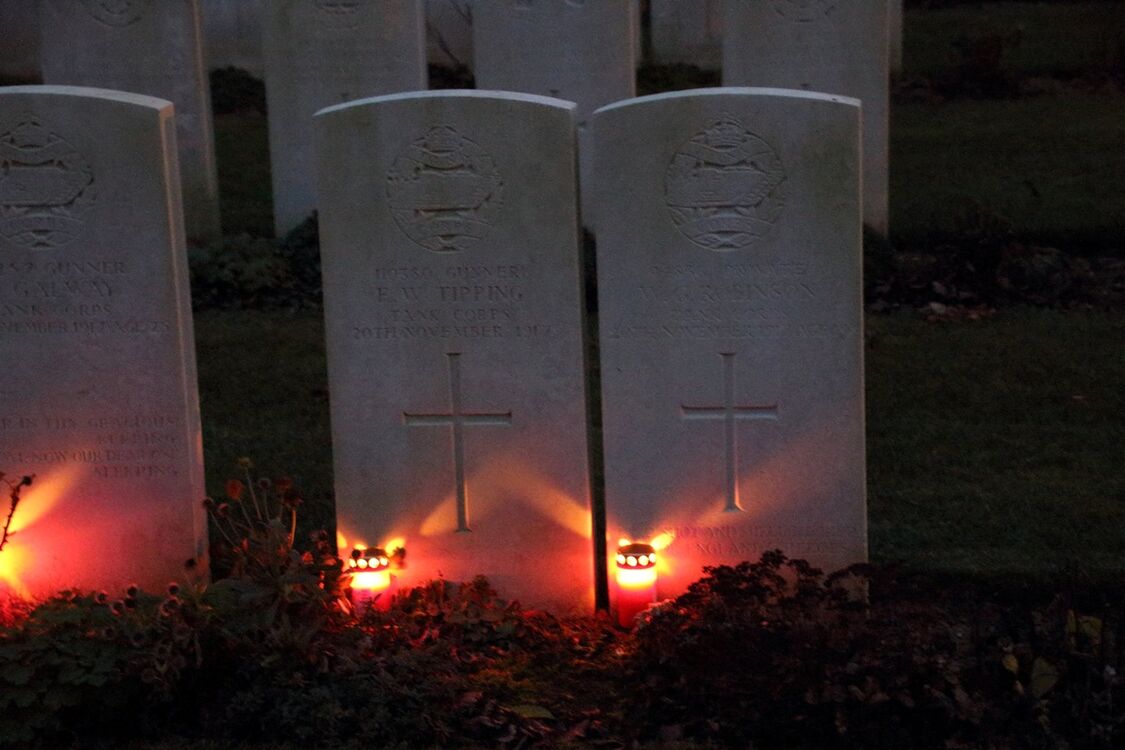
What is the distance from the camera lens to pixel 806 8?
10.1m

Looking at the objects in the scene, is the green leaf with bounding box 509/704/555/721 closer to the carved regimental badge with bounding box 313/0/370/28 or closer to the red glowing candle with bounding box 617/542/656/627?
the red glowing candle with bounding box 617/542/656/627

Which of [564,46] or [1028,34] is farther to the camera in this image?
[1028,34]

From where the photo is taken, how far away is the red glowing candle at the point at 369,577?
17.9 feet

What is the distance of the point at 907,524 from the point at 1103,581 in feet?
2.96

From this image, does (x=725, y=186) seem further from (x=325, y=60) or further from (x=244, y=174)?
(x=244, y=174)

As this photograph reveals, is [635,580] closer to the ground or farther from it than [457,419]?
closer to the ground

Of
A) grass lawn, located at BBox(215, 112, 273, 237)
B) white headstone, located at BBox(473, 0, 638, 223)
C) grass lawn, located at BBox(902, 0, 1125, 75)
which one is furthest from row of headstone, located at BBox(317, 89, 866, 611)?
grass lawn, located at BBox(902, 0, 1125, 75)

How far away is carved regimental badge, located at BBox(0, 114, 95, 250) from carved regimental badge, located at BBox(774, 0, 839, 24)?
5.95 metres

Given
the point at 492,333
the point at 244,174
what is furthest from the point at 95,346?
the point at 244,174

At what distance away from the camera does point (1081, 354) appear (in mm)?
8414

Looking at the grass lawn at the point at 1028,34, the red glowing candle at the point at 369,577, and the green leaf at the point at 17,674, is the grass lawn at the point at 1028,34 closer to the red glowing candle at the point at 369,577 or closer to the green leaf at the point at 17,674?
the red glowing candle at the point at 369,577

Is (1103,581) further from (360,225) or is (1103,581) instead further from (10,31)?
(10,31)

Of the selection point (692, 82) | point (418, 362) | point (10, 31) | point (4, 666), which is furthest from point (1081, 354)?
point (10, 31)

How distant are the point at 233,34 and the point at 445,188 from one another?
570 inches
